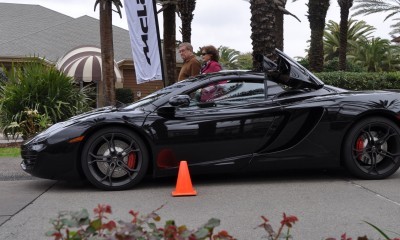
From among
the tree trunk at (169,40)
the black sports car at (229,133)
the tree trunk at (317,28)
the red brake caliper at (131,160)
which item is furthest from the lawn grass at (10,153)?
the tree trunk at (317,28)

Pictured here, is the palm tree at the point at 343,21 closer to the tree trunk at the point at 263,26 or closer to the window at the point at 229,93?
the tree trunk at the point at 263,26

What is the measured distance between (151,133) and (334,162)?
2.14 m

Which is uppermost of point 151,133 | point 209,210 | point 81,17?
point 81,17

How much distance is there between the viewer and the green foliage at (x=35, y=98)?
32.0 feet

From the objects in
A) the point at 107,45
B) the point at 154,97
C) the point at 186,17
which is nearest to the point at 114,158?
the point at 154,97

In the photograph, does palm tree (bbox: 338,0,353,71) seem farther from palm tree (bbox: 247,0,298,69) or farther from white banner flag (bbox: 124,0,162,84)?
white banner flag (bbox: 124,0,162,84)

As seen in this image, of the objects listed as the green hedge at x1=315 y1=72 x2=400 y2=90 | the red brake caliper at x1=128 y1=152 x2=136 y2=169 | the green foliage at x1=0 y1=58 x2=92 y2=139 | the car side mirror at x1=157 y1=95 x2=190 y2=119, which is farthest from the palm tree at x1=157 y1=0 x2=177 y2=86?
the red brake caliper at x1=128 y1=152 x2=136 y2=169

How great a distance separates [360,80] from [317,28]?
4.90 metres

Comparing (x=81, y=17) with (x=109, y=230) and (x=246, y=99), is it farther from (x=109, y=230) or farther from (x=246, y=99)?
(x=109, y=230)

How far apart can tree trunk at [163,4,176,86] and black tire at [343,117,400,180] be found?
434 inches

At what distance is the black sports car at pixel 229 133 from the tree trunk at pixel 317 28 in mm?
15817

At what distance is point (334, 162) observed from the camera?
6043 millimetres

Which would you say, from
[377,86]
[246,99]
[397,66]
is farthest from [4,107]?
[397,66]

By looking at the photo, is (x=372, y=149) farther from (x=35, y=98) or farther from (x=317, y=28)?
(x=317, y=28)
